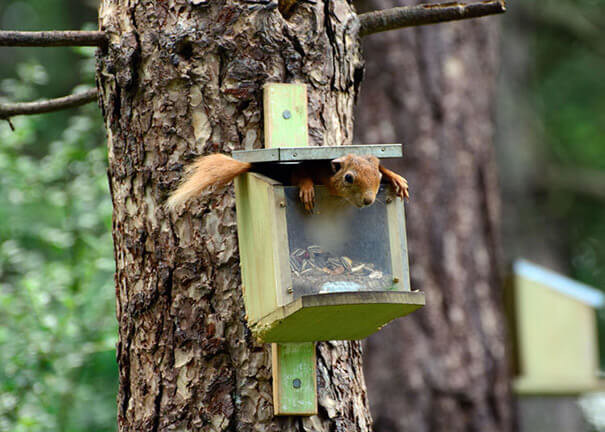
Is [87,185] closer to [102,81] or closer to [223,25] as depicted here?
[102,81]

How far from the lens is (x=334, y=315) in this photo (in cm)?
166

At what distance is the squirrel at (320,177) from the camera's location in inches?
66.4

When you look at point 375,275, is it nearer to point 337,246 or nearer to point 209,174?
point 337,246

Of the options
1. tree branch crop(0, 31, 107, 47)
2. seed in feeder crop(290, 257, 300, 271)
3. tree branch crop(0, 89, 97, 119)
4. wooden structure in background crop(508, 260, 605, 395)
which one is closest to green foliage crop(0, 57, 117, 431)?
tree branch crop(0, 89, 97, 119)

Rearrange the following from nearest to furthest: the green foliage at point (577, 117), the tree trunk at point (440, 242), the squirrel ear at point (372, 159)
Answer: the squirrel ear at point (372, 159) < the tree trunk at point (440, 242) < the green foliage at point (577, 117)

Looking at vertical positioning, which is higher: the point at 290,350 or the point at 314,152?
the point at 314,152

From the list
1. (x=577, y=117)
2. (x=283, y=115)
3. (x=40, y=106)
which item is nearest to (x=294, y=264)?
(x=283, y=115)

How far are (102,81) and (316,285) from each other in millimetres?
783

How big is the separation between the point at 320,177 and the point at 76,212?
2250mm

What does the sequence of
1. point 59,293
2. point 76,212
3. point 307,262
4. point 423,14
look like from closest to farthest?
point 307,262, point 423,14, point 59,293, point 76,212

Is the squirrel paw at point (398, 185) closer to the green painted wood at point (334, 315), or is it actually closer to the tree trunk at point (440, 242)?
the green painted wood at point (334, 315)

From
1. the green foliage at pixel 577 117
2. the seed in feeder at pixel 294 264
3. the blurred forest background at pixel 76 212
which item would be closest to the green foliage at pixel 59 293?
the blurred forest background at pixel 76 212

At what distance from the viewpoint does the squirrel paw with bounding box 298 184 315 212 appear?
68.4 inches

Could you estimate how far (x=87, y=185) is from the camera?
3.77 meters
